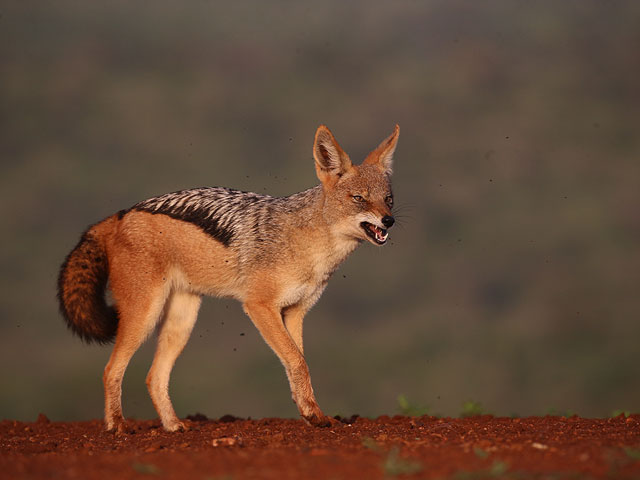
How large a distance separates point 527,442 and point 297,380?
2.65 meters

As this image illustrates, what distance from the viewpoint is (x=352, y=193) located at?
8.05m

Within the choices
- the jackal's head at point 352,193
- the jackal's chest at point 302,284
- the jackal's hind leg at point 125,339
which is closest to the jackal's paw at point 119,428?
the jackal's hind leg at point 125,339

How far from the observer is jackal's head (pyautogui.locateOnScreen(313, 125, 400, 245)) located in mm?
7824

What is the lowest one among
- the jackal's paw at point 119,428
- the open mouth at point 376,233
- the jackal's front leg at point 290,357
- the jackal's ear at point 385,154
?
the jackal's paw at point 119,428

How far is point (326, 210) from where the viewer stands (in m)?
8.19

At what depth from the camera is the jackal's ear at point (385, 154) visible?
861 centimetres

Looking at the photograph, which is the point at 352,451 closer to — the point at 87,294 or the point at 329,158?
the point at 329,158

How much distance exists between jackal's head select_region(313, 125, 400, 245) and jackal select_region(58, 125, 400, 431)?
0.5 inches

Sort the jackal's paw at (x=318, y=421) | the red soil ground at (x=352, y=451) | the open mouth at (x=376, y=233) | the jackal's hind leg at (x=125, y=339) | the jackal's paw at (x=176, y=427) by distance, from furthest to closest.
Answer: the jackal's paw at (x=176, y=427) → the jackal's hind leg at (x=125, y=339) → the open mouth at (x=376, y=233) → the jackal's paw at (x=318, y=421) → the red soil ground at (x=352, y=451)

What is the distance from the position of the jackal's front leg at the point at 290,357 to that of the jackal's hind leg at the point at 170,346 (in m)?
1.17

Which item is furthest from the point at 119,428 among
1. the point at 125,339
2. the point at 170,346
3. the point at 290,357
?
the point at 290,357

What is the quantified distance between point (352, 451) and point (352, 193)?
11.2 ft

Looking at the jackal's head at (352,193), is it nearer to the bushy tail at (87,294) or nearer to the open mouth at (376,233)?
the open mouth at (376,233)

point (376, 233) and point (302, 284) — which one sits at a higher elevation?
point (376, 233)
